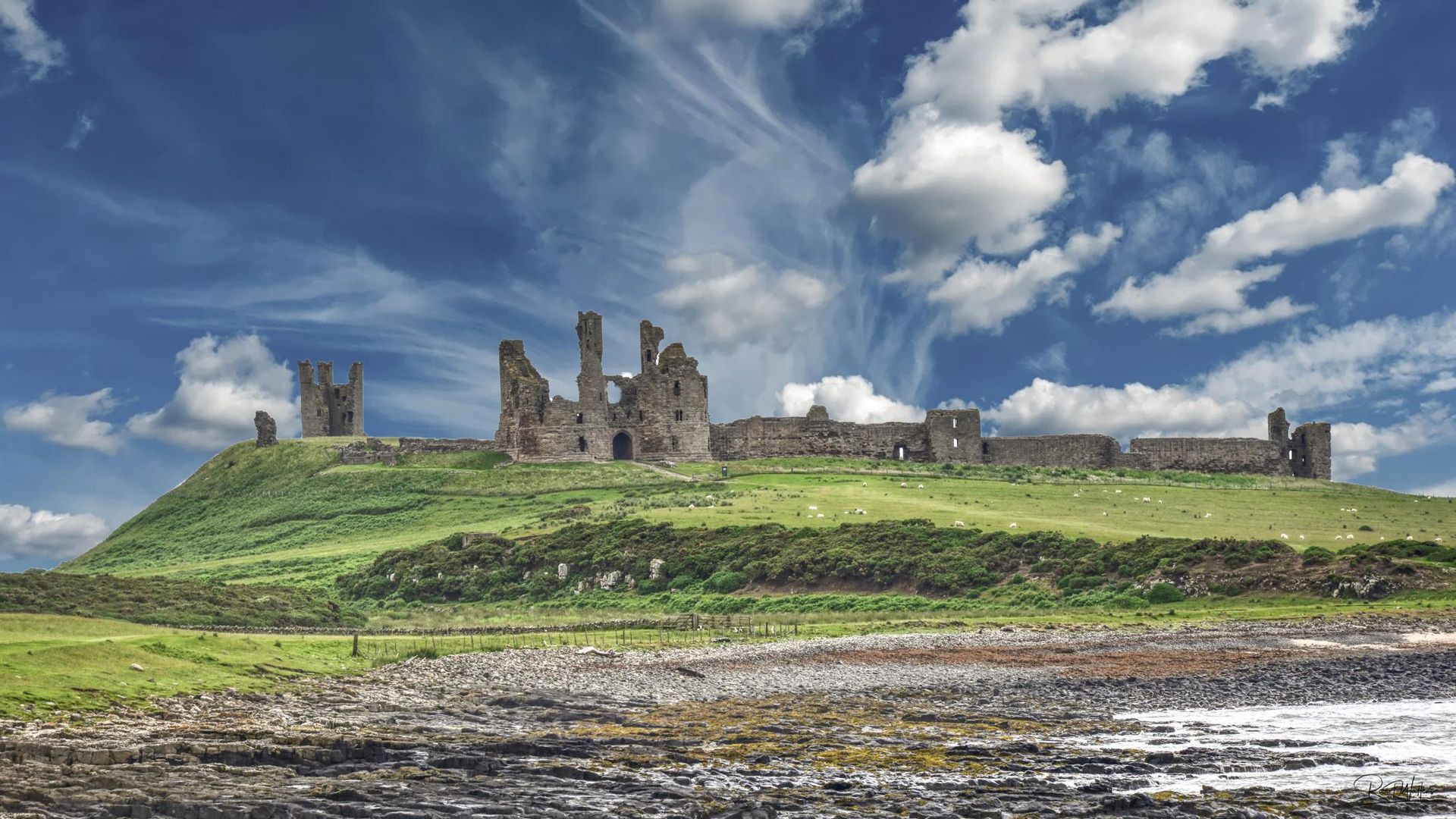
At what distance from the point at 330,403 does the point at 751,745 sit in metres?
103

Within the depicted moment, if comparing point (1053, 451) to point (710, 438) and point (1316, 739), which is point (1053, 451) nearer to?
point (710, 438)

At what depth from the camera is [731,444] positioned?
97.1 meters

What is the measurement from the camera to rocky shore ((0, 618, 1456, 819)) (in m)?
13.4

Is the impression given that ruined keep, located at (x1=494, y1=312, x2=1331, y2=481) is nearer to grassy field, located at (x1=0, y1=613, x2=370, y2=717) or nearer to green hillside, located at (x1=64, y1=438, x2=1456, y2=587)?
green hillside, located at (x1=64, y1=438, x2=1456, y2=587)

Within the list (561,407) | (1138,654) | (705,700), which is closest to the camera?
(705,700)

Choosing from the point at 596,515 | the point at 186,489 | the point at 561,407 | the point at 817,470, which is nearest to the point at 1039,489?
the point at 817,470

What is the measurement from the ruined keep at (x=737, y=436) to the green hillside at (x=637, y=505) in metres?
4.48

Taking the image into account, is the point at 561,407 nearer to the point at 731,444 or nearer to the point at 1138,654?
the point at 731,444

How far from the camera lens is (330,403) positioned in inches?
4469

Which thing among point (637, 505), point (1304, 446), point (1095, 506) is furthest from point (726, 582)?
point (1304, 446)

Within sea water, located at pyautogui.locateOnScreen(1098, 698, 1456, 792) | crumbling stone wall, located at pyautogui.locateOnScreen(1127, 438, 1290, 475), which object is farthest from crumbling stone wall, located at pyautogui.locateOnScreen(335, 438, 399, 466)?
sea water, located at pyautogui.locateOnScreen(1098, 698, 1456, 792)

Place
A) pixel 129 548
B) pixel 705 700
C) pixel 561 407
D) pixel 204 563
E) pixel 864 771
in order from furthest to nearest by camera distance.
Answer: pixel 561 407 < pixel 129 548 < pixel 204 563 < pixel 705 700 < pixel 864 771

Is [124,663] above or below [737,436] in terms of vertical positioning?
below

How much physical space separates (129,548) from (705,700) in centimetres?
7442
